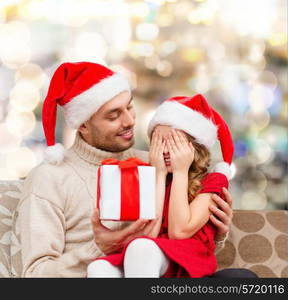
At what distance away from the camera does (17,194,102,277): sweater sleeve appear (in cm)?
184

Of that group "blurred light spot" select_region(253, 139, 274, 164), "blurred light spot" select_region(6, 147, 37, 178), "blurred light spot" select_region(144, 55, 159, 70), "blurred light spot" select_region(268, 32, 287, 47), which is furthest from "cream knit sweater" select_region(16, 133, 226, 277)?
"blurred light spot" select_region(268, 32, 287, 47)

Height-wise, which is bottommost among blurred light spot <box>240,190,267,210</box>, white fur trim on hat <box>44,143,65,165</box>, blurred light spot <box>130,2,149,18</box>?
blurred light spot <box>240,190,267,210</box>

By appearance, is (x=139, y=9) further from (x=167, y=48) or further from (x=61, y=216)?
Result: (x=61, y=216)

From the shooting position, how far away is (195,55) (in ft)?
10.1

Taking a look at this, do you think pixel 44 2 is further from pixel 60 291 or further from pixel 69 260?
pixel 60 291

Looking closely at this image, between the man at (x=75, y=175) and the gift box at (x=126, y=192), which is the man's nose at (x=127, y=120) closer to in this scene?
the man at (x=75, y=175)

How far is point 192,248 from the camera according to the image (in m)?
1.75

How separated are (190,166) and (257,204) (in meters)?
1.37

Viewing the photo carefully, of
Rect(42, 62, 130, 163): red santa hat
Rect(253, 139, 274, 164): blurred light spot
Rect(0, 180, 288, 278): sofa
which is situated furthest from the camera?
Rect(253, 139, 274, 164): blurred light spot

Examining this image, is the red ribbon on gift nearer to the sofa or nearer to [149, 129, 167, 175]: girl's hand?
[149, 129, 167, 175]: girl's hand

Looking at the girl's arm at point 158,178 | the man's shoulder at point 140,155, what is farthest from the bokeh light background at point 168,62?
the girl's arm at point 158,178

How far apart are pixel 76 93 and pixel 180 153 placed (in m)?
0.46

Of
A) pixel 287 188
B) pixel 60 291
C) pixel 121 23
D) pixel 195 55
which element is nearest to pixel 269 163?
pixel 287 188

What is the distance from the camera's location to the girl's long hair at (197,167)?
1896mm
